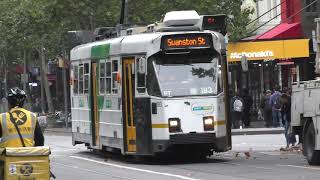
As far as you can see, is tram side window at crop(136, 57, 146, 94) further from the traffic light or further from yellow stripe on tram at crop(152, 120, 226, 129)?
the traffic light

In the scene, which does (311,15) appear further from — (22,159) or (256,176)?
(22,159)

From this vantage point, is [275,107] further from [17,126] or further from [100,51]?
[17,126]

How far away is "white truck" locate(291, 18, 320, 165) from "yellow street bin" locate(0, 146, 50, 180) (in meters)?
9.43

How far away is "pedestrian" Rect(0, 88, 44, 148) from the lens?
893 centimetres

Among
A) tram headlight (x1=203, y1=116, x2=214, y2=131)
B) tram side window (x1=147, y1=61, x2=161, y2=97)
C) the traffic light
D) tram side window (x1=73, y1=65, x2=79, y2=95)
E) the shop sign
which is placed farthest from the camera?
the shop sign

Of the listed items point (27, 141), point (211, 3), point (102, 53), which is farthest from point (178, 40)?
point (211, 3)

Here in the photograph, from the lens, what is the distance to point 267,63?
1587 inches

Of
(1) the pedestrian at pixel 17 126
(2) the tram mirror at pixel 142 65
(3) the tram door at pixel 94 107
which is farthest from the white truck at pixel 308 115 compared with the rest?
(1) the pedestrian at pixel 17 126

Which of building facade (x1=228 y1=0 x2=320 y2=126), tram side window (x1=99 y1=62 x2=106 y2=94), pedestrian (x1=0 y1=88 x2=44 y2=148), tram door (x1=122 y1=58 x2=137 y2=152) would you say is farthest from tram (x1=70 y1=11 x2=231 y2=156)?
building facade (x1=228 y1=0 x2=320 y2=126)

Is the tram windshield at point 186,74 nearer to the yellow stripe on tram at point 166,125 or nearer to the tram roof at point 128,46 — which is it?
the tram roof at point 128,46

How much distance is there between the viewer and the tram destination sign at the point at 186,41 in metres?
18.5

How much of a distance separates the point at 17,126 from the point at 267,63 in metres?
32.3

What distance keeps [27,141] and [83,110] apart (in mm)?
13729

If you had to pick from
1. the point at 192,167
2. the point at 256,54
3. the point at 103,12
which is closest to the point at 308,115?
the point at 192,167
